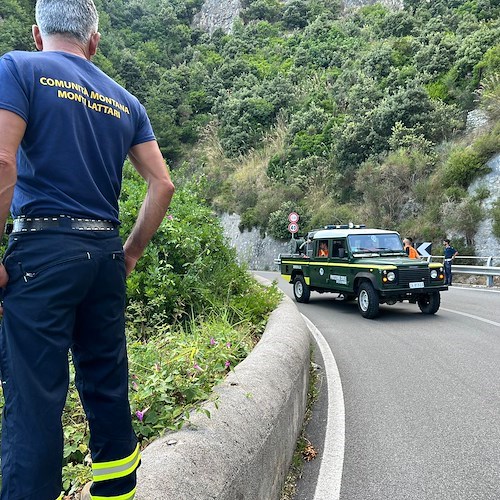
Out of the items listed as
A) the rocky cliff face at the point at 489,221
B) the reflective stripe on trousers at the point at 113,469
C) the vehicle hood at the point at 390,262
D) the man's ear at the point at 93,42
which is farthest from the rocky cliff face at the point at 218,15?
the reflective stripe on trousers at the point at 113,469

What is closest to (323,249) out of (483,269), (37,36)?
(483,269)

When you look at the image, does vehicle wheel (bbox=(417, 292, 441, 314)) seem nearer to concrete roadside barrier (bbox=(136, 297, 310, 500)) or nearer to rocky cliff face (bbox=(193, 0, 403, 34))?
concrete roadside barrier (bbox=(136, 297, 310, 500))

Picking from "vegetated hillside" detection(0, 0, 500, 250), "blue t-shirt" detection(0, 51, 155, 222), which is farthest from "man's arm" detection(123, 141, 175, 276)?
"vegetated hillside" detection(0, 0, 500, 250)

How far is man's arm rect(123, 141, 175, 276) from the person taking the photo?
2.26m

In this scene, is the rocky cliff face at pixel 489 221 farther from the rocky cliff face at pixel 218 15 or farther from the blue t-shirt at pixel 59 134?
the rocky cliff face at pixel 218 15

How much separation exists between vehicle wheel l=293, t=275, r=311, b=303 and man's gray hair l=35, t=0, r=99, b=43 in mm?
12114

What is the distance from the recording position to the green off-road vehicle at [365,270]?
10.2 m

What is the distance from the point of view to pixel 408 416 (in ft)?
15.2

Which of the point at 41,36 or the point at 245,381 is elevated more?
the point at 41,36

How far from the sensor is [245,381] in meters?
3.25

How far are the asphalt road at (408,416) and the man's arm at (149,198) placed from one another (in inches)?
83.1

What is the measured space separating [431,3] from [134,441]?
54.0 m

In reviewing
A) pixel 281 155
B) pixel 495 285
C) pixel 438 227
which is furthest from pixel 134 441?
pixel 281 155

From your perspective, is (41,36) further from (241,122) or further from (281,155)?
(241,122)
